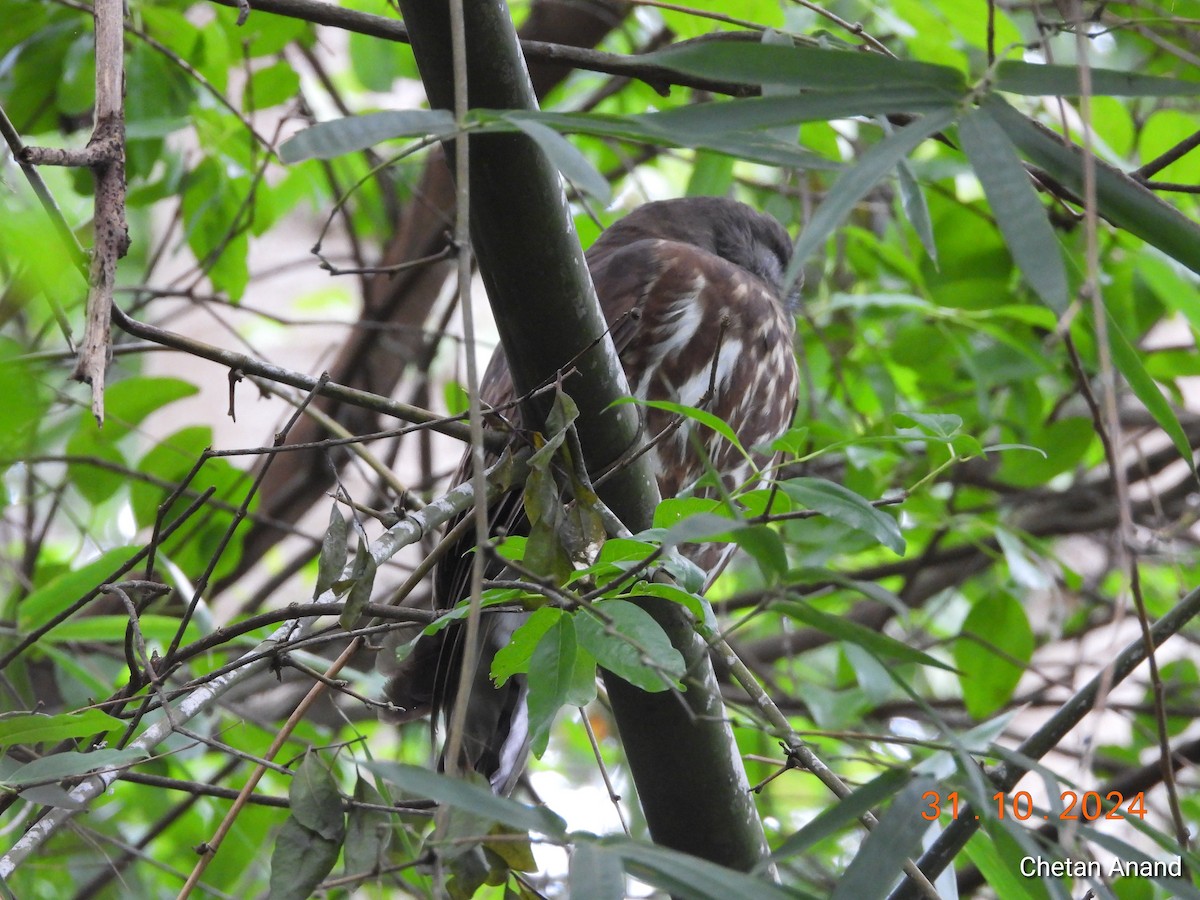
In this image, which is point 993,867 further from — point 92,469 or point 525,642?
point 92,469

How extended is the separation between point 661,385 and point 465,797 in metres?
1.38

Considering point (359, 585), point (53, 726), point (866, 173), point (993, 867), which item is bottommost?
point (993, 867)

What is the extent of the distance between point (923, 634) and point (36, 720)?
254 cm

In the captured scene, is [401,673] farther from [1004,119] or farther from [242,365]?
[1004,119]

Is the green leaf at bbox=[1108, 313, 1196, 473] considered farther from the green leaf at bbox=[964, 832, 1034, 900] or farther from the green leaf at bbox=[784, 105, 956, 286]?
the green leaf at bbox=[964, 832, 1034, 900]

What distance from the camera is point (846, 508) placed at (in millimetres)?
1029

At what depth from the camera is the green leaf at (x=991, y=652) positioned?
2.43 meters

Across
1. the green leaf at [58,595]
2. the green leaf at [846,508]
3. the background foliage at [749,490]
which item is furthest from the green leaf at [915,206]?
the green leaf at [58,595]

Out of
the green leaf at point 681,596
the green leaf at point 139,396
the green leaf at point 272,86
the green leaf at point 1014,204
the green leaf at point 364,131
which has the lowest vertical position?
the green leaf at point 681,596

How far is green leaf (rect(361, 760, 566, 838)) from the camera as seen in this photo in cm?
79

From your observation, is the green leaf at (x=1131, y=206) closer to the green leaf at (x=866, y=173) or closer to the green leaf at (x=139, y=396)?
the green leaf at (x=866, y=173)

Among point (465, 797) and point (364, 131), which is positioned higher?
point (364, 131)

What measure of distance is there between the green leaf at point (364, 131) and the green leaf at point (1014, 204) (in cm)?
37

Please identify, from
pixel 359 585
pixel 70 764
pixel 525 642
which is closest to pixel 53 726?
pixel 70 764
